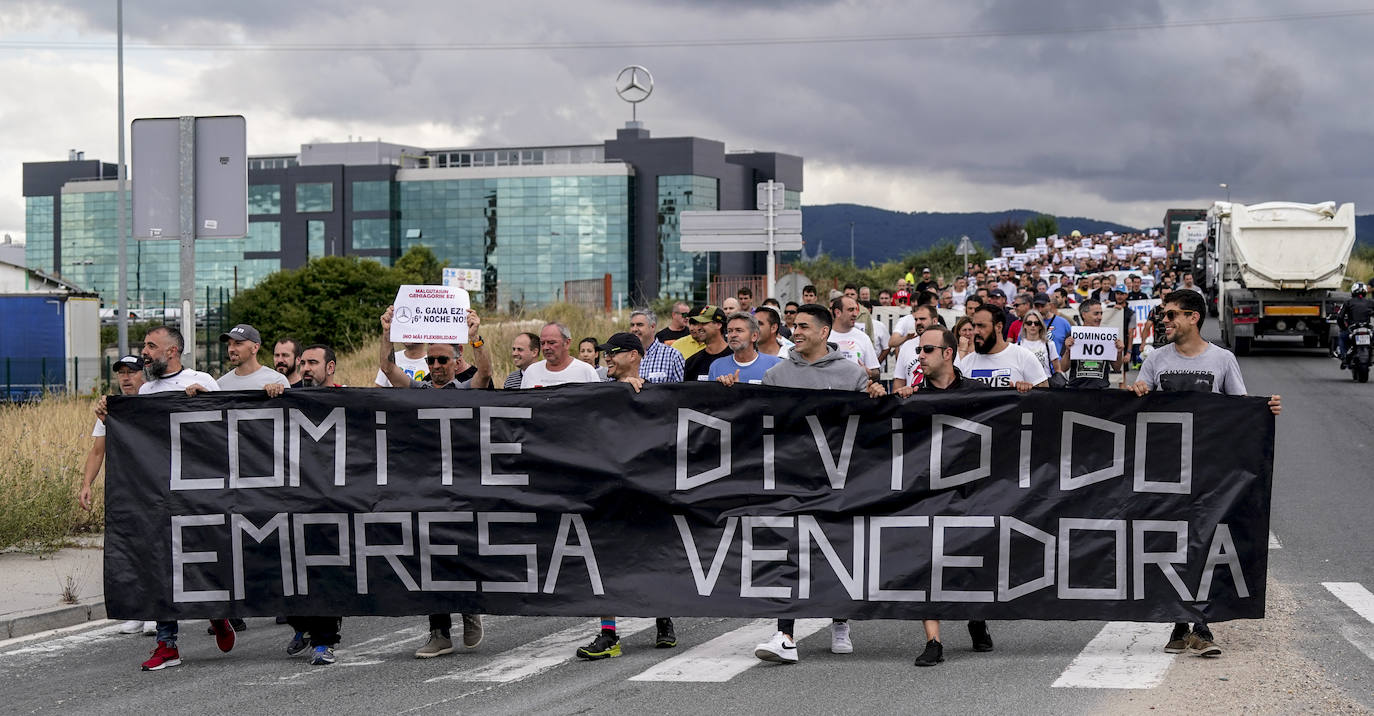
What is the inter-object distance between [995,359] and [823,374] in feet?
5.70

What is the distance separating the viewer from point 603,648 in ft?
27.0

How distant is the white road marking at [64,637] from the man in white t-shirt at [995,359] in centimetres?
592

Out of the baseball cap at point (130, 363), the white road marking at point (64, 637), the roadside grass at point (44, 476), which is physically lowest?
the white road marking at point (64, 637)

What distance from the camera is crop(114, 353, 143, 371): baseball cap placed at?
908 cm

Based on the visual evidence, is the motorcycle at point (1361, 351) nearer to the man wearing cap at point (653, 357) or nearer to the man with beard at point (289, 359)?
the man wearing cap at point (653, 357)

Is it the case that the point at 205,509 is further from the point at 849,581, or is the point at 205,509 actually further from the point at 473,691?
the point at 849,581

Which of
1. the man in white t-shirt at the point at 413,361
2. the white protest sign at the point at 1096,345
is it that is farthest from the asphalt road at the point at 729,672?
the white protest sign at the point at 1096,345

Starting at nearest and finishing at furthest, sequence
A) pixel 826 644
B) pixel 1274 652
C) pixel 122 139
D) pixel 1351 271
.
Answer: pixel 1274 652 → pixel 826 644 → pixel 122 139 → pixel 1351 271

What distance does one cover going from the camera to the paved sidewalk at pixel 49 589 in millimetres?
9656

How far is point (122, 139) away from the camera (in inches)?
1471

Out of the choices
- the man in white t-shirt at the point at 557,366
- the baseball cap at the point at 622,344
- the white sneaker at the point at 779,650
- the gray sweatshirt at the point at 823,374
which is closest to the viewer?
the white sneaker at the point at 779,650

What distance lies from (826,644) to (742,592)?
2.53ft

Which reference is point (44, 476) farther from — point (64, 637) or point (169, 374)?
point (169, 374)

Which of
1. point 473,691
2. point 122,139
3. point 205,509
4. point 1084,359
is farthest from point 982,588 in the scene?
point 122,139
